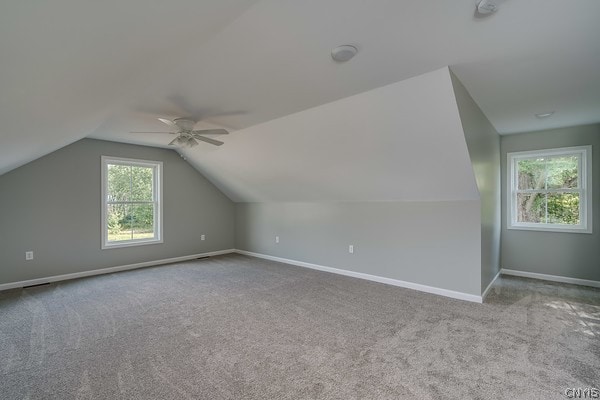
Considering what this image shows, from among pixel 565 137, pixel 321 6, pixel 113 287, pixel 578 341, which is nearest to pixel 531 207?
pixel 565 137

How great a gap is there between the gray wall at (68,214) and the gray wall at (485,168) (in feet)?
17.5

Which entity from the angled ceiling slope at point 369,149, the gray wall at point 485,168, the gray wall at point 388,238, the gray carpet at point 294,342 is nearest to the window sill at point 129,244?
the gray carpet at point 294,342

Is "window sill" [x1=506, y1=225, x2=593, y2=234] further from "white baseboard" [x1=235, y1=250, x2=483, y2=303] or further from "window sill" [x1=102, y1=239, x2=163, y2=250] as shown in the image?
"window sill" [x1=102, y1=239, x2=163, y2=250]

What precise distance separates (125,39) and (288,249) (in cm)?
484

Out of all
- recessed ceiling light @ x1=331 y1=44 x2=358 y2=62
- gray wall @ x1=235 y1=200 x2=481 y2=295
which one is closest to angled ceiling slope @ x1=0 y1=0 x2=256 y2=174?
recessed ceiling light @ x1=331 y1=44 x2=358 y2=62

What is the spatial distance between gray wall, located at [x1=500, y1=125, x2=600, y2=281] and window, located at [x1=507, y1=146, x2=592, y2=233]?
0.08m

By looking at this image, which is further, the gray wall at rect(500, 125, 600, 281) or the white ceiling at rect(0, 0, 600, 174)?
the gray wall at rect(500, 125, 600, 281)

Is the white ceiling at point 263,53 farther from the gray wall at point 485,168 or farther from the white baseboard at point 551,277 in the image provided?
the white baseboard at point 551,277

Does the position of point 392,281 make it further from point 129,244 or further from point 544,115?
point 129,244

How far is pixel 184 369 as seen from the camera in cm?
219

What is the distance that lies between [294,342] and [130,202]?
4460 mm

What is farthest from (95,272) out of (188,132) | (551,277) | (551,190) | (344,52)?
(551,190)

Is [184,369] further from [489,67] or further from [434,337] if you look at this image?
[489,67]

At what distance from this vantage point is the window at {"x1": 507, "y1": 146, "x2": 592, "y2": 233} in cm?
432
